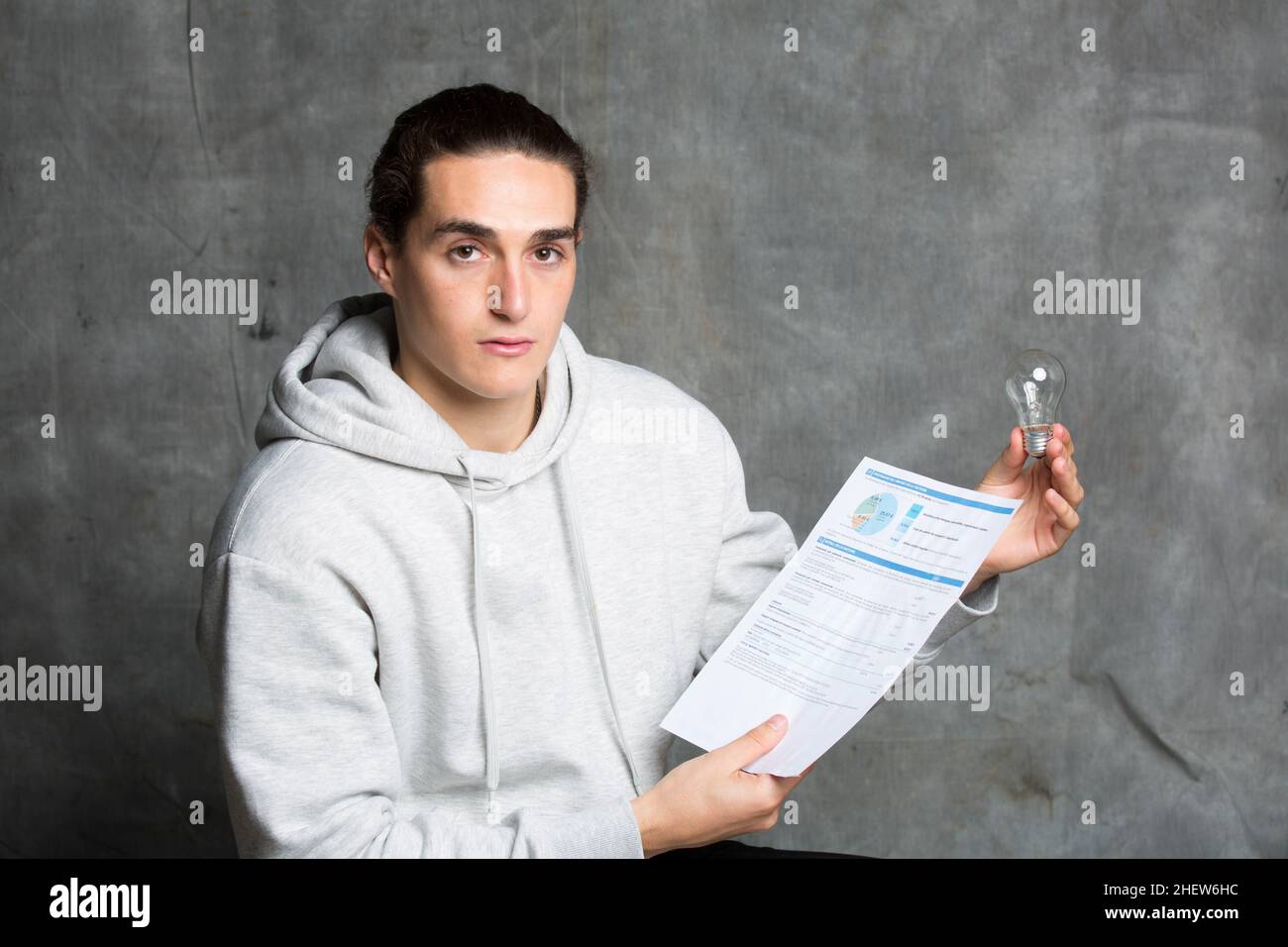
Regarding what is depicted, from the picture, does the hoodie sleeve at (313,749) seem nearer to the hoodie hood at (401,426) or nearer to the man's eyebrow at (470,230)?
the hoodie hood at (401,426)

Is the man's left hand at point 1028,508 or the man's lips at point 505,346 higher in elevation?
the man's lips at point 505,346

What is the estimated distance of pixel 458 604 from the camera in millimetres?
2143

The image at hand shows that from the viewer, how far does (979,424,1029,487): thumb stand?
2.19m

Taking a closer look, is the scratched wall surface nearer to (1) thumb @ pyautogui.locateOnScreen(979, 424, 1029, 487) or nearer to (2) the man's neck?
(2) the man's neck

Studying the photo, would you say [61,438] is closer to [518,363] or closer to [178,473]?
[178,473]

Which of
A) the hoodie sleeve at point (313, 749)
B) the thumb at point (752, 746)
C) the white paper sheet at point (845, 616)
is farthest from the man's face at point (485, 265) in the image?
the thumb at point (752, 746)

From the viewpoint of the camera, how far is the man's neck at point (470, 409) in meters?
2.26

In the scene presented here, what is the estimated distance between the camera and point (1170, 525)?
377 centimetres

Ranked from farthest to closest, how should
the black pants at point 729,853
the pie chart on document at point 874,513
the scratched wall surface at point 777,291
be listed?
the scratched wall surface at point 777,291
the black pants at point 729,853
the pie chart on document at point 874,513

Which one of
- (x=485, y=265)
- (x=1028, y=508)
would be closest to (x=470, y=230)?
(x=485, y=265)

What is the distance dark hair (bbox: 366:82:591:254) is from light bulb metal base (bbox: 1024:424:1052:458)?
86 centimetres

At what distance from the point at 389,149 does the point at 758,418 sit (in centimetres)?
168

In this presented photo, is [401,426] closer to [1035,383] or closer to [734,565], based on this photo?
[734,565]
